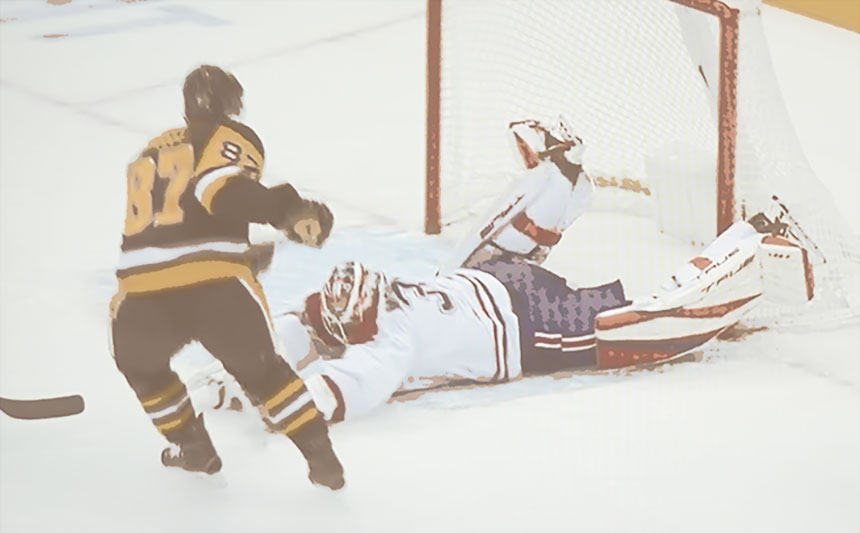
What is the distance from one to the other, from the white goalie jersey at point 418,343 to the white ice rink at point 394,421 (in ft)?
0.16

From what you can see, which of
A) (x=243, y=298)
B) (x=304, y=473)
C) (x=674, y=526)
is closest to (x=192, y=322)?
(x=243, y=298)

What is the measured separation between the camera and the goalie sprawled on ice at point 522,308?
8.31 feet

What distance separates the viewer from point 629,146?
369 cm

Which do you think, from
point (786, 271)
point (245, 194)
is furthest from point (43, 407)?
point (786, 271)

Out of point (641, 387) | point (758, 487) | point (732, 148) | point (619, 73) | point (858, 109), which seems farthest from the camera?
point (858, 109)

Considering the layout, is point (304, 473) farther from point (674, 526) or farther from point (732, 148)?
point (732, 148)

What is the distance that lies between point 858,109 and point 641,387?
2174mm

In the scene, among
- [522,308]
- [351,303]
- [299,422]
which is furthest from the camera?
[522,308]

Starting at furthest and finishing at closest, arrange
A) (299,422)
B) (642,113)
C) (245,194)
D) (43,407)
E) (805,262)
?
(642,113) < (805,262) < (43,407) < (299,422) < (245,194)

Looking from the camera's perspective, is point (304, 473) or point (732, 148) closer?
point (304, 473)

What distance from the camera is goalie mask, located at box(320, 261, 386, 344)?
2523 mm

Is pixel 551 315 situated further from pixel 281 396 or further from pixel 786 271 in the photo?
pixel 281 396

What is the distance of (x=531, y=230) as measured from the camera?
2.86 meters

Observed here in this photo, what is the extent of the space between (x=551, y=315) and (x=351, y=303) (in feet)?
1.32
